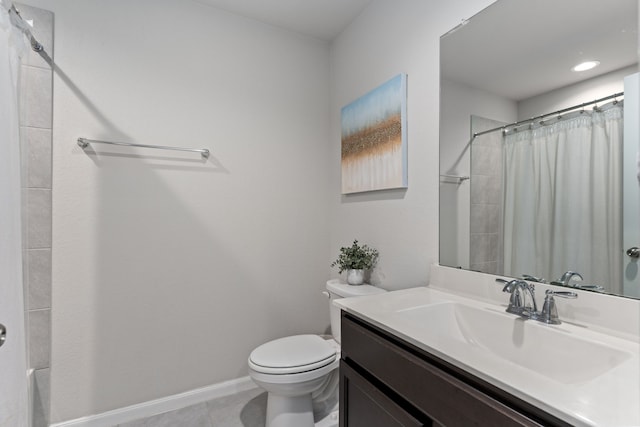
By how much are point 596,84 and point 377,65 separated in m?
A: 1.09

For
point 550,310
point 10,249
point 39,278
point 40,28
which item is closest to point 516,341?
point 550,310

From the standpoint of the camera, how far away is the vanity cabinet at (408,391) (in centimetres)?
61

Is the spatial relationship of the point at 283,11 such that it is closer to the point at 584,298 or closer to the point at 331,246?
the point at 331,246

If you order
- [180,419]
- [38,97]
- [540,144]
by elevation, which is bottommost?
[180,419]

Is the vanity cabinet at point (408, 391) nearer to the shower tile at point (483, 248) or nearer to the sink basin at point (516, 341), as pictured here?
the sink basin at point (516, 341)

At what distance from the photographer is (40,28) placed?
1.45m

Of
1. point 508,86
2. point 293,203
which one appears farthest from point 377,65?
point 293,203

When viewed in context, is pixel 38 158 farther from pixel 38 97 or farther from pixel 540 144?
pixel 540 144

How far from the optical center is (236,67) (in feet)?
6.28

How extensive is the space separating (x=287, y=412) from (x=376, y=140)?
148cm

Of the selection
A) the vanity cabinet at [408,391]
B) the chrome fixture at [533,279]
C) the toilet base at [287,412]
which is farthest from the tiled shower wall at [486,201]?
the toilet base at [287,412]

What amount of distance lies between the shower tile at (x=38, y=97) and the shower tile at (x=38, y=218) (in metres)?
0.33

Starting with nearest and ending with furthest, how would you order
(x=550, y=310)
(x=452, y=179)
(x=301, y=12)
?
(x=550, y=310)
(x=452, y=179)
(x=301, y=12)

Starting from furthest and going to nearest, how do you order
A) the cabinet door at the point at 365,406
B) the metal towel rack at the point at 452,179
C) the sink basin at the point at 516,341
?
the metal towel rack at the point at 452,179 → the cabinet door at the point at 365,406 → the sink basin at the point at 516,341
